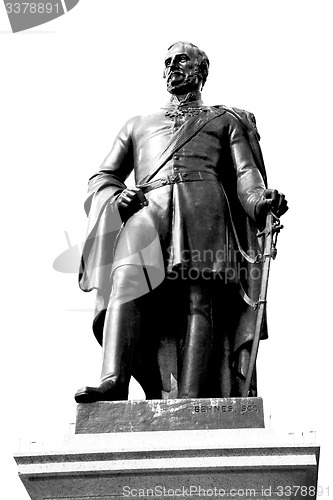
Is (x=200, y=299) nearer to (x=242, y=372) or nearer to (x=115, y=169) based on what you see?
(x=242, y=372)

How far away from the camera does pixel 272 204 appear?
30.0ft

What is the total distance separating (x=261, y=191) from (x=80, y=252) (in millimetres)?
1503

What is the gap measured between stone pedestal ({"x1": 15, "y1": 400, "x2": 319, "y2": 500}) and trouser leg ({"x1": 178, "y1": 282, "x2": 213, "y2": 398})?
2.69 ft

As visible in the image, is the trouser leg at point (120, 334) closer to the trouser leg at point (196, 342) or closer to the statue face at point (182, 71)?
the trouser leg at point (196, 342)

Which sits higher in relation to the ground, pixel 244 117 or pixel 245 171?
pixel 244 117

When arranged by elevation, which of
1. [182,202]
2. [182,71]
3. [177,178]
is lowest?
[182,202]

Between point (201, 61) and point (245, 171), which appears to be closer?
point (245, 171)

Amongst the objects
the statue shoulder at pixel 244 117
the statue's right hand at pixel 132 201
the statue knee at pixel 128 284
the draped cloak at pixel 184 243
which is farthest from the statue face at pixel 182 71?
the statue knee at pixel 128 284

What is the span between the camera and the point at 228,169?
9977mm

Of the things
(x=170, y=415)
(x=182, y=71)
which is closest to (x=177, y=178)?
(x=182, y=71)

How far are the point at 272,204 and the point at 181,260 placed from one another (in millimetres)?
791

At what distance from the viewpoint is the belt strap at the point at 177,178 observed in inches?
378

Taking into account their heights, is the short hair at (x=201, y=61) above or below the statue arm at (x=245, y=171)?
above

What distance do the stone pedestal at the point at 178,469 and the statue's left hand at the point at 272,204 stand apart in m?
1.84
